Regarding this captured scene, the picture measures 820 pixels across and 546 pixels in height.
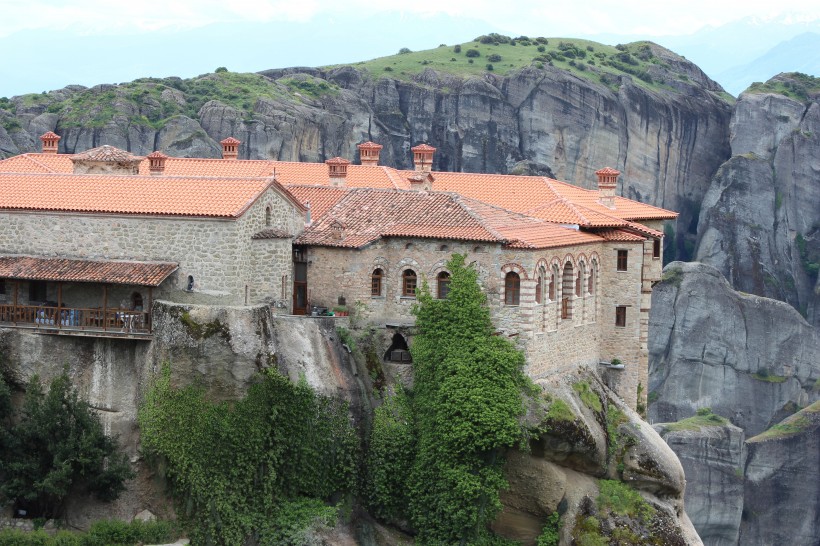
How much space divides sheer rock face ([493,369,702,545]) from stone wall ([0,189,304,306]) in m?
10.3

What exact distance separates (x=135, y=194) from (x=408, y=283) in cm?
999

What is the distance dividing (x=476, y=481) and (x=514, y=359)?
14.0ft

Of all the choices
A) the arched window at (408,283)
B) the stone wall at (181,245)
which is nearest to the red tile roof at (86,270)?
the stone wall at (181,245)

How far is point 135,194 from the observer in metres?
54.1

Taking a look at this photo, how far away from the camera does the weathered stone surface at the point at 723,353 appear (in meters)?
117

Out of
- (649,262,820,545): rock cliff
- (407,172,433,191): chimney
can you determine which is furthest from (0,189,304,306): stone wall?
(649,262,820,545): rock cliff

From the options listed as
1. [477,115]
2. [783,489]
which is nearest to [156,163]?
[783,489]

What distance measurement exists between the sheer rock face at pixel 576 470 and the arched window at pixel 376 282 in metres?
6.73

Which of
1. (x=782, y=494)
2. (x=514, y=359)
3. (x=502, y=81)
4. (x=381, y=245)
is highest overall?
(x=502, y=81)

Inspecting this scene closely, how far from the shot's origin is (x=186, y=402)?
50.2 meters

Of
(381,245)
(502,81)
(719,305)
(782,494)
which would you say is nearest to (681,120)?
(502,81)

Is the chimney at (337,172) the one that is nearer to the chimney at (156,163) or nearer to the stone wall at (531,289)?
the chimney at (156,163)

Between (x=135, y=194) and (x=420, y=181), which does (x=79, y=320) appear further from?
(x=420, y=181)

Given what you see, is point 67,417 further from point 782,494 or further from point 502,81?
point 502,81
